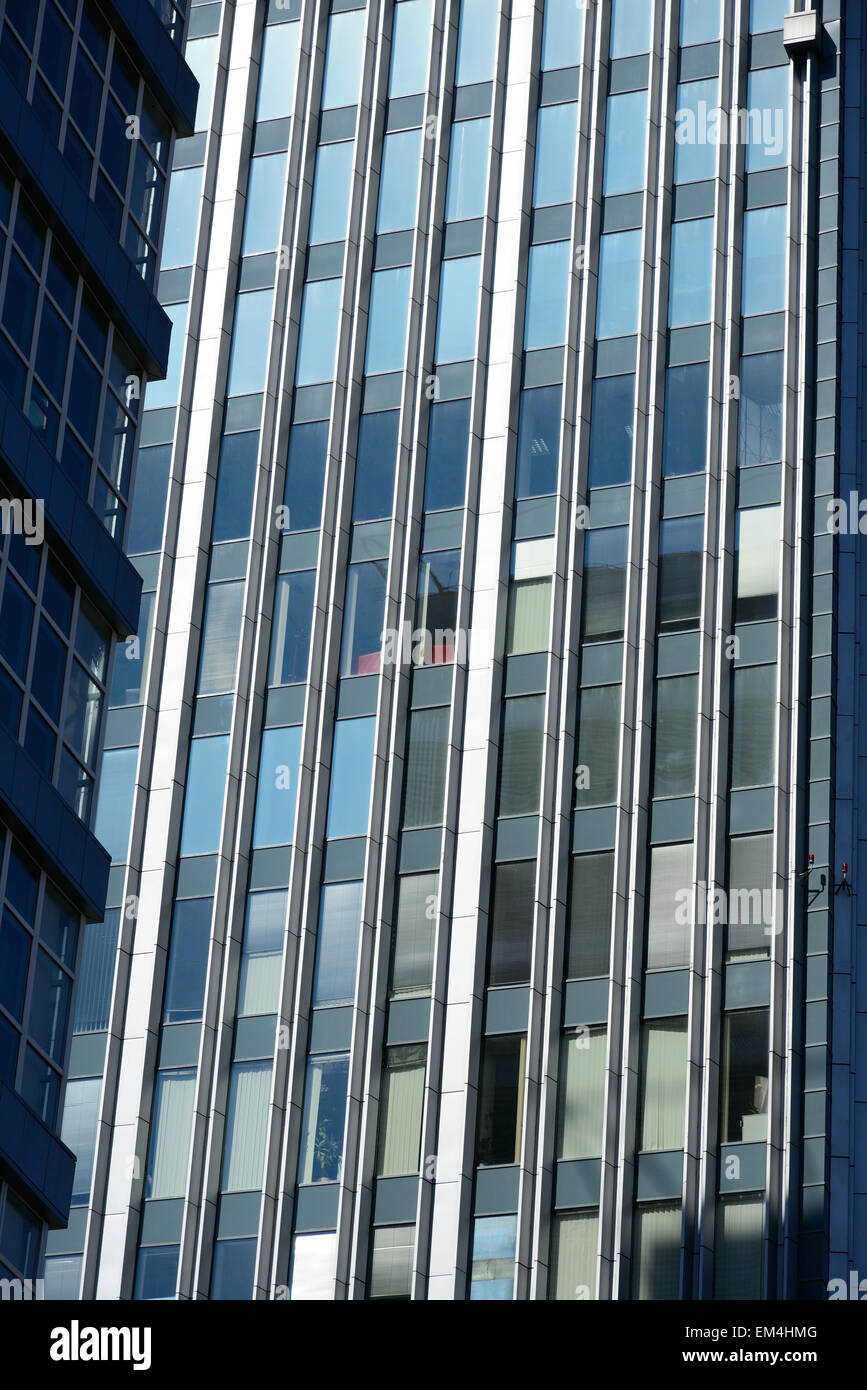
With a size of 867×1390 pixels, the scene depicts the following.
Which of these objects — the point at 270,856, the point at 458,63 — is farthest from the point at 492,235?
the point at 270,856

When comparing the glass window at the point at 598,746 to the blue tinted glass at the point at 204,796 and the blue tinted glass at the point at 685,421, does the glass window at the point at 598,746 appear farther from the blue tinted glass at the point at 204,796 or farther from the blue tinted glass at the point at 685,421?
the blue tinted glass at the point at 204,796

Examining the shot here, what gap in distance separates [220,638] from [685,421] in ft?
37.7

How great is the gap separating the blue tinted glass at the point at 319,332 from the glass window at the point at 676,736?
40.0ft

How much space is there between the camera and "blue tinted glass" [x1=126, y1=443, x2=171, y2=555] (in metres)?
58.4

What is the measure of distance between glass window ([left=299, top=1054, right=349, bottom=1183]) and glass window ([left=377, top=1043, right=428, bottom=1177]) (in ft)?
2.76

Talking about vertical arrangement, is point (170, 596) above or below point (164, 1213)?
above

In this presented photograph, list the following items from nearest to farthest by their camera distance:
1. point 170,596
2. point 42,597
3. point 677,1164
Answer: point 42,597 < point 677,1164 < point 170,596

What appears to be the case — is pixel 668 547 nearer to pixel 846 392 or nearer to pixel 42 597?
pixel 846 392

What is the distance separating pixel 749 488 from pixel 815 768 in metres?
6.71

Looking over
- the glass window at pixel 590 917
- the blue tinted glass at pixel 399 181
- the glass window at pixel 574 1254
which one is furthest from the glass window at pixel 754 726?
the blue tinted glass at pixel 399 181

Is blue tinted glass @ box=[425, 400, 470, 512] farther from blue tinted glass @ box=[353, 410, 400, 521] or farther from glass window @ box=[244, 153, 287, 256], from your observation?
glass window @ box=[244, 153, 287, 256]

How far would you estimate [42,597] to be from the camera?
105ft
